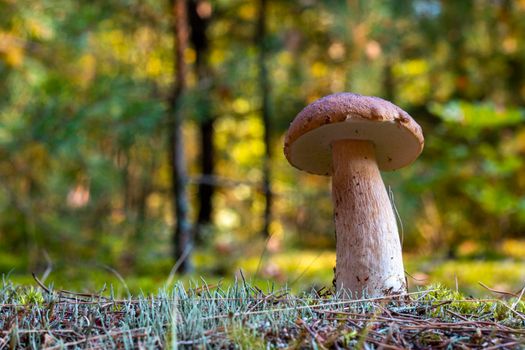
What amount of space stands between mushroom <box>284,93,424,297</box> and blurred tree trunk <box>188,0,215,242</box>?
8.08ft

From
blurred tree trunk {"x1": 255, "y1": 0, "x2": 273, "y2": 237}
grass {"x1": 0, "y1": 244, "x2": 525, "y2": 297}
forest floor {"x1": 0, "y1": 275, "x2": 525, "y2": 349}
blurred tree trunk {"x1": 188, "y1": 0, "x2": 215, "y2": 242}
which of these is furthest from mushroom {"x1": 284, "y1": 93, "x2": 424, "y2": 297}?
blurred tree trunk {"x1": 255, "y1": 0, "x2": 273, "y2": 237}

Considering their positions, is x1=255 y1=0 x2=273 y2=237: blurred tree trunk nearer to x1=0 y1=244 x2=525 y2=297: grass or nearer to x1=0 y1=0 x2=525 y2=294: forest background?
x1=0 y1=0 x2=525 y2=294: forest background

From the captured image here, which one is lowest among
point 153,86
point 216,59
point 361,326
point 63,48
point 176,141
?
point 361,326

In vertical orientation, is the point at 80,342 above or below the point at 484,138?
below

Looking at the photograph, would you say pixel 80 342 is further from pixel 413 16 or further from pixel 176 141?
pixel 413 16

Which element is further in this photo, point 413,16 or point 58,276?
point 413,16

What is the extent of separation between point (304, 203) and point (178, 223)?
8.31 ft

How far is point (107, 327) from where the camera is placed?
1.17m

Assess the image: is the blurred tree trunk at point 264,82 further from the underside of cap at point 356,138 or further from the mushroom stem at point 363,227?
the mushroom stem at point 363,227

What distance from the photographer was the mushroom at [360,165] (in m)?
1.57

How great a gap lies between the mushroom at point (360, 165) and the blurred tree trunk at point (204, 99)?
2463 millimetres

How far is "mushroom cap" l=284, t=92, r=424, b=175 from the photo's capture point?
5.08 feet

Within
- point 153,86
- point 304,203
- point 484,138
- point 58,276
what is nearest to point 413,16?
point 484,138

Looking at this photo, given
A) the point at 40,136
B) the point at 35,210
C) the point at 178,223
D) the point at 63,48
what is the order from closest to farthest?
the point at 40,136 < the point at 178,223 < the point at 63,48 < the point at 35,210
